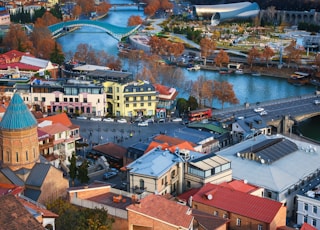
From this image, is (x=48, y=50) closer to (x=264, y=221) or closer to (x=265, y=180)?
(x=265, y=180)

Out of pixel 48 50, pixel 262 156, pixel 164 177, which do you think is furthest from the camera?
pixel 48 50

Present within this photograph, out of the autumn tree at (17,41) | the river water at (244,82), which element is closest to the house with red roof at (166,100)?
the river water at (244,82)

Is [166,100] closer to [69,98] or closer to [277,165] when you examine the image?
[69,98]

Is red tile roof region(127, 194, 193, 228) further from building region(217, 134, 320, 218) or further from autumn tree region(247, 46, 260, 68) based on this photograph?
autumn tree region(247, 46, 260, 68)

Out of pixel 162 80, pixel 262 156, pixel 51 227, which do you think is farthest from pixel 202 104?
pixel 51 227

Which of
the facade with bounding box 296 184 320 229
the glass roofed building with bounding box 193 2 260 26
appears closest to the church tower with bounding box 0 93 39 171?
the facade with bounding box 296 184 320 229

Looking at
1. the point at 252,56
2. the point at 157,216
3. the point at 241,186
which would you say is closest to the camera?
the point at 157,216

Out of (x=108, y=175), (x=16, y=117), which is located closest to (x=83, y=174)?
(x=108, y=175)

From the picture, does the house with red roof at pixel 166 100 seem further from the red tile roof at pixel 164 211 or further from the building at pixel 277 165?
the red tile roof at pixel 164 211
